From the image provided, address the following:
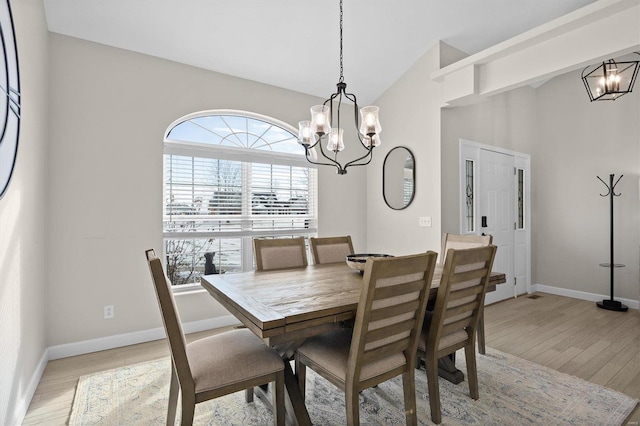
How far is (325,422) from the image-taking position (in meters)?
1.91

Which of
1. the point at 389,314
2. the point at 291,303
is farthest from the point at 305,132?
the point at 389,314

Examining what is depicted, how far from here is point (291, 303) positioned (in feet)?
5.47

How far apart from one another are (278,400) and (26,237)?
6.10ft

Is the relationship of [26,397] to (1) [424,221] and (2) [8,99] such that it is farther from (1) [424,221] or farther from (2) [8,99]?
(1) [424,221]

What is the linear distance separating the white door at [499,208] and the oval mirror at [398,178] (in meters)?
0.94

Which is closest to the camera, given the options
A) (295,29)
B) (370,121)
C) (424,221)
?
(370,121)

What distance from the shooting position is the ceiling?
8.99 feet

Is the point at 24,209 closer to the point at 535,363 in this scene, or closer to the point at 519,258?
the point at 535,363

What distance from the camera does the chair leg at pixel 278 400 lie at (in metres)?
1.68

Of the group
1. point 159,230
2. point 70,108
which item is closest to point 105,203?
point 159,230

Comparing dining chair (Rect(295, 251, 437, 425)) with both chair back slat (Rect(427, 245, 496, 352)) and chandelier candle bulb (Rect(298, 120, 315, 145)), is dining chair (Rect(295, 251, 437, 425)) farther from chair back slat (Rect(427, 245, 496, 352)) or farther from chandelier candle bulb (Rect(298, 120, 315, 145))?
chandelier candle bulb (Rect(298, 120, 315, 145))

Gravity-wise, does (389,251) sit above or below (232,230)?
below

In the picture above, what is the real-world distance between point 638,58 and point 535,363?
13.7 feet

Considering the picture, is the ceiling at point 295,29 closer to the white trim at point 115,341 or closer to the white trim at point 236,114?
the white trim at point 236,114
